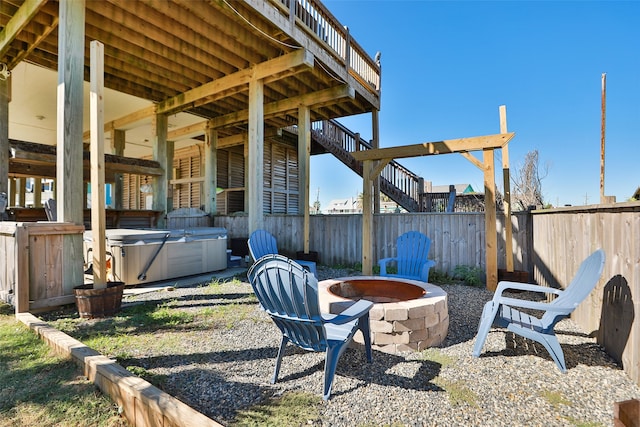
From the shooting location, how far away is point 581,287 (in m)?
2.14

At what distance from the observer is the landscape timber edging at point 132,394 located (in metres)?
1.30

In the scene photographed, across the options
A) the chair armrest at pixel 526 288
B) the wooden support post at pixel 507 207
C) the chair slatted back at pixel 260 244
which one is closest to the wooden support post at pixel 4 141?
the chair slatted back at pixel 260 244

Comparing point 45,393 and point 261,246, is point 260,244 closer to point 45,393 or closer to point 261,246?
point 261,246

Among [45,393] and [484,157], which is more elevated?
[484,157]

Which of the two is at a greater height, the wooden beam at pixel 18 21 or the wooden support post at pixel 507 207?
the wooden beam at pixel 18 21

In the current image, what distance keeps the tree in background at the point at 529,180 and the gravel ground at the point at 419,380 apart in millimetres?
8584

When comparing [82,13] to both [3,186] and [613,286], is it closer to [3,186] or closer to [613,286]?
[3,186]

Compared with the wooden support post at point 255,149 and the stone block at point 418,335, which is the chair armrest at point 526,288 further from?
the wooden support post at point 255,149

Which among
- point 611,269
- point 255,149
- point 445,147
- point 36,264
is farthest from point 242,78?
point 611,269

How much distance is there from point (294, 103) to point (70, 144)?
4.75 m

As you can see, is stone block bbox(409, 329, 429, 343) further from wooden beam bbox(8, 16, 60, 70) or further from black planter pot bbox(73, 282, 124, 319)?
wooden beam bbox(8, 16, 60, 70)

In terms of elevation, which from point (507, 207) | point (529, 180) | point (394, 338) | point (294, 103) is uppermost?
point (294, 103)

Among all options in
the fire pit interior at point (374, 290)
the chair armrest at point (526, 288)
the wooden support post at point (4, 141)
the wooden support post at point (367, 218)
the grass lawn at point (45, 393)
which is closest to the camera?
the grass lawn at point (45, 393)

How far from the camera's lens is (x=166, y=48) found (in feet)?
17.0
